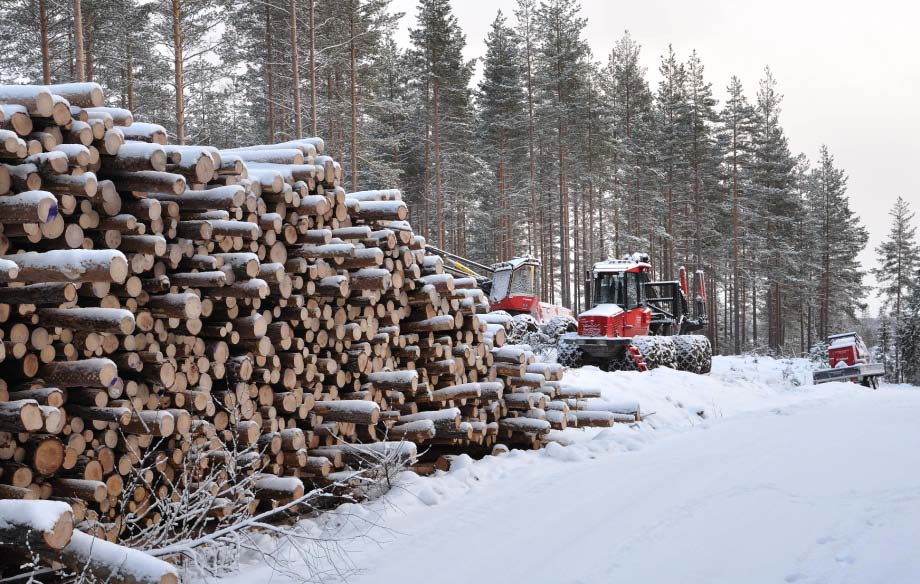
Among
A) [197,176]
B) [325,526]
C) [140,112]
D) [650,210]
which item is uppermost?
[140,112]

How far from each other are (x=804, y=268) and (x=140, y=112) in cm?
4028

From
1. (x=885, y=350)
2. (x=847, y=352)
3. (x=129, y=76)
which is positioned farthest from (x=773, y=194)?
(x=129, y=76)

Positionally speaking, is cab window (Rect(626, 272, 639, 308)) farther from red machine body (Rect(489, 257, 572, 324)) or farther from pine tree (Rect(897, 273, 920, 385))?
pine tree (Rect(897, 273, 920, 385))

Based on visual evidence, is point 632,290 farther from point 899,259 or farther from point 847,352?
point 899,259

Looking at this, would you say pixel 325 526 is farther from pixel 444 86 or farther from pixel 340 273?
pixel 444 86

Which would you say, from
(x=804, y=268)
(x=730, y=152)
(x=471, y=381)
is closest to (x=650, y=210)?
(x=730, y=152)

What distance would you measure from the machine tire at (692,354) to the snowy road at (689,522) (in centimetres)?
818

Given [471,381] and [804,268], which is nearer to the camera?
[471,381]

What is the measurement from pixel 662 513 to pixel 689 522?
271mm

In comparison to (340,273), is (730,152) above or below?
above

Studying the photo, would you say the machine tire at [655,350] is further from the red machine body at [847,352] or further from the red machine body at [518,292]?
the red machine body at [847,352]

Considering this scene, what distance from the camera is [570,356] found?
647 inches

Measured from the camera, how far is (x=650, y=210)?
4191 cm

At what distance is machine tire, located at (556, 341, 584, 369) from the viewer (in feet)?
53.8
